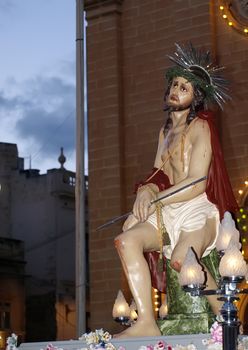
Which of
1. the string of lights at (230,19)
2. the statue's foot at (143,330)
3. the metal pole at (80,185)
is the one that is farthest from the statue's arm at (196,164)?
the string of lights at (230,19)

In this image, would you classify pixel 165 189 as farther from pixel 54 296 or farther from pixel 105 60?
pixel 54 296

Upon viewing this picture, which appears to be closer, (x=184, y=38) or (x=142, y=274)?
(x=142, y=274)

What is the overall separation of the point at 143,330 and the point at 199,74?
1.98 meters

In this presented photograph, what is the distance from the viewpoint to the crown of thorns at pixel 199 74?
7.66 m

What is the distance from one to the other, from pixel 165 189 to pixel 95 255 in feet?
28.2

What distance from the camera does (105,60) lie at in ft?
53.7

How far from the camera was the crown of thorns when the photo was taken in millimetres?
7660

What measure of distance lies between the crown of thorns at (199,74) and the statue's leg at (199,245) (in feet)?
3.45

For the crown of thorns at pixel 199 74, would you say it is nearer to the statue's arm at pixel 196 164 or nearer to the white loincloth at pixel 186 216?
the statue's arm at pixel 196 164

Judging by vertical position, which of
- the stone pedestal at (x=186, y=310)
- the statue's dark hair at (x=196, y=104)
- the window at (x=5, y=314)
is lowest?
the stone pedestal at (x=186, y=310)

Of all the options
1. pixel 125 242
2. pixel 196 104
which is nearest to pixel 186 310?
pixel 125 242

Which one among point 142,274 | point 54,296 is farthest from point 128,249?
point 54,296

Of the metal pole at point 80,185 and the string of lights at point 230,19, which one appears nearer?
the metal pole at point 80,185

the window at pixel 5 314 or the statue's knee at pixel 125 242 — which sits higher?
the window at pixel 5 314
